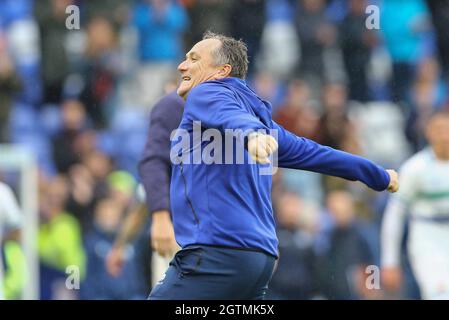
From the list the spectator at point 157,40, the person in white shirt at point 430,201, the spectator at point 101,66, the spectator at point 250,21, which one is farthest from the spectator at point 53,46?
the person in white shirt at point 430,201

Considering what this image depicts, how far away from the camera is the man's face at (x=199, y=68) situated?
6188mm

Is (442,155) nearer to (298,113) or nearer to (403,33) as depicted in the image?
(298,113)

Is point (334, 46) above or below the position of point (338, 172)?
above

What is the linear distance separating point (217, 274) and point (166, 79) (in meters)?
7.53

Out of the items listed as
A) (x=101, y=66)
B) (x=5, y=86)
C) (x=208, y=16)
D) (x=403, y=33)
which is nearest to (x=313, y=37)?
(x=403, y=33)

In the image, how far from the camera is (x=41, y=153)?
564 inches

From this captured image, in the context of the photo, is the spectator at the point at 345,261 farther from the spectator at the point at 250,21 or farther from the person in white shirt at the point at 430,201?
the spectator at the point at 250,21

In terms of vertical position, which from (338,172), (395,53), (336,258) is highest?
(395,53)

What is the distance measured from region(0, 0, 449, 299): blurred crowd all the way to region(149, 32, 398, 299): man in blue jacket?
6.72 metres

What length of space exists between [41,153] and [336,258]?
408cm

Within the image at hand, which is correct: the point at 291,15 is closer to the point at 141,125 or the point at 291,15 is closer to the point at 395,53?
the point at 395,53

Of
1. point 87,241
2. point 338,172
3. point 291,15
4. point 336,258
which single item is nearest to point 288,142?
point 338,172

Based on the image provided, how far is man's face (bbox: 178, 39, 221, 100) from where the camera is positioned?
619 centimetres

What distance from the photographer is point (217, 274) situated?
583 centimetres
